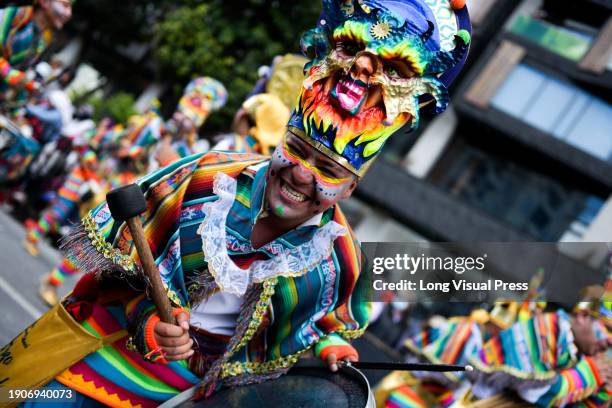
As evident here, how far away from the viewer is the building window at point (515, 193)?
19.0 metres

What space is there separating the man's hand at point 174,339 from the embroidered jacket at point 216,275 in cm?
7

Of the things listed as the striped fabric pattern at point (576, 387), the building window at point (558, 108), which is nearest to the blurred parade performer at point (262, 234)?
the striped fabric pattern at point (576, 387)

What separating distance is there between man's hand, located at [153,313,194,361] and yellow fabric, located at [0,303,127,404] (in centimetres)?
36

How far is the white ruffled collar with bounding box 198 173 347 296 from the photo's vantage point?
2291 millimetres

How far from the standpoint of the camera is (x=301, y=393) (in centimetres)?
243

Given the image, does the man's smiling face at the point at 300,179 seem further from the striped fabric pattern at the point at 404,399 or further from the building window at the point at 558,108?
the building window at the point at 558,108

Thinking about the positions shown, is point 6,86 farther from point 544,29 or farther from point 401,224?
point 544,29

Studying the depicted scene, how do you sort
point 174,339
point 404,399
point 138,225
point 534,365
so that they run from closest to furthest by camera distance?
1. point 138,225
2. point 174,339
3. point 534,365
4. point 404,399

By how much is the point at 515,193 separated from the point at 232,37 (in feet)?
29.8

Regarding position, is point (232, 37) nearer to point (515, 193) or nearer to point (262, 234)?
point (515, 193)

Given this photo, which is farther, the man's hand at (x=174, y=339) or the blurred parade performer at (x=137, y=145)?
the blurred parade performer at (x=137, y=145)

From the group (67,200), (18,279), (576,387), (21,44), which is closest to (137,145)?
(67,200)

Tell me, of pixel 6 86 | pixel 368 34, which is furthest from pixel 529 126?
pixel 368 34

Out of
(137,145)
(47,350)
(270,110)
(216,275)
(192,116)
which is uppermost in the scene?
(216,275)
